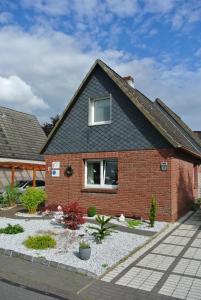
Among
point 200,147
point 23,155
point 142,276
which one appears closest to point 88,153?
point 142,276

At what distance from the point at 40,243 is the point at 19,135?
22.1 metres

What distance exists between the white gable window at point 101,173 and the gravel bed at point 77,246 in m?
3.51

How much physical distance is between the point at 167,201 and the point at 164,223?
0.86 metres

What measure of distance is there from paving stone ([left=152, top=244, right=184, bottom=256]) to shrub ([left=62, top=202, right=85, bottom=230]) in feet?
8.89

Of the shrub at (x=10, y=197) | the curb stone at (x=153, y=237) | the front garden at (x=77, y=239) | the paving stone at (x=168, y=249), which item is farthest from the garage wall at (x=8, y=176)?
the paving stone at (x=168, y=249)

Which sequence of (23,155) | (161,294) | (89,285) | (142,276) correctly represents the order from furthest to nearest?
(23,155), (142,276), (89,285), (161,294)

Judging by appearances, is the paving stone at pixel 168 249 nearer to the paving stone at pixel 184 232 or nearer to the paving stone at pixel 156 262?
the paving stone at pixel 156 262

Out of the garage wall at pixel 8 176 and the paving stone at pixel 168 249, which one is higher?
the garage wall at pixel 8 176

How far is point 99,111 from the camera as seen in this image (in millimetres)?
15328

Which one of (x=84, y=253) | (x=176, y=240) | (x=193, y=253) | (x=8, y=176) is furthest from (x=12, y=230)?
(x=8, y=176)

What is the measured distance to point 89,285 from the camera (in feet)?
21.3

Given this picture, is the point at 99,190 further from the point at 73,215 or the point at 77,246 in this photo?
the point at 77,246

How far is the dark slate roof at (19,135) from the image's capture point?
27144 millimetres

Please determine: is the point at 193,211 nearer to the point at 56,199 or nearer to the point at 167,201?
the point at 167,201
